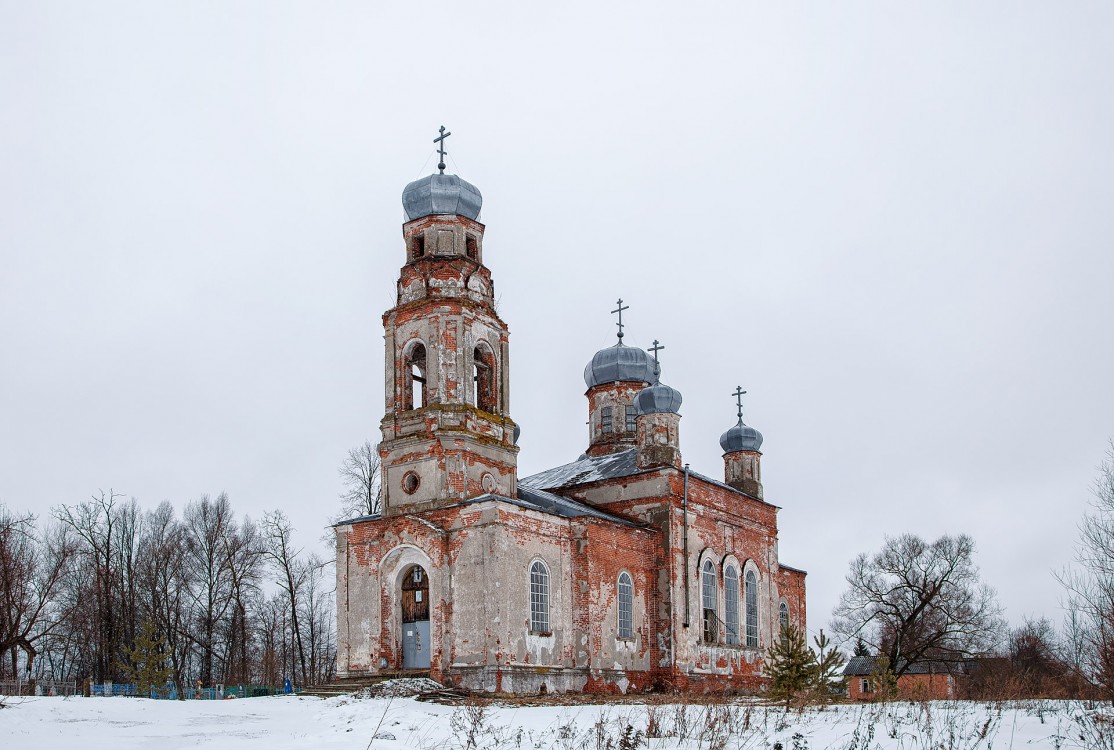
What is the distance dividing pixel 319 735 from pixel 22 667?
35.8 m

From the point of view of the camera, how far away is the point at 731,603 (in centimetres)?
3089

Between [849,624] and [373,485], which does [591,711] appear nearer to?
[373,485]

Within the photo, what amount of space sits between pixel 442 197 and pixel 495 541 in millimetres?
8899

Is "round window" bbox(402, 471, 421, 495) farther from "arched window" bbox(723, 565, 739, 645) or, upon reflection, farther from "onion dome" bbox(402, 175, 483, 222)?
"arched window" bbox(723, 565, 739, 645)

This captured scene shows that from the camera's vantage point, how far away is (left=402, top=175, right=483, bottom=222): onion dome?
2714 cm

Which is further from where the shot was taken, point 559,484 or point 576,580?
point 559,484

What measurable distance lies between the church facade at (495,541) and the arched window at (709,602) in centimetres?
6

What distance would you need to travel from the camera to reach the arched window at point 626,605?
27141 mm

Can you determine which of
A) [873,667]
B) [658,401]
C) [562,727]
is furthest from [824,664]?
[873,667]

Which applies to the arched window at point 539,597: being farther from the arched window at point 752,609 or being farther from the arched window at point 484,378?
the arched window at point 752,609

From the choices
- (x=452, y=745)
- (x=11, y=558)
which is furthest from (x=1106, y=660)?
(x=11, y=558)

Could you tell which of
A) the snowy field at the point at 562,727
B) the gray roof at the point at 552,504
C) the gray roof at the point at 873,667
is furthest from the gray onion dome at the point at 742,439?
the snowy field at the point at 562,727

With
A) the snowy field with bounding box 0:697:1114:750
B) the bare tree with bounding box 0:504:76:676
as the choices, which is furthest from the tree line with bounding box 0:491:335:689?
the snowy field with bounding box 0:697:1114:750

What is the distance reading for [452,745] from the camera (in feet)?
42.9
